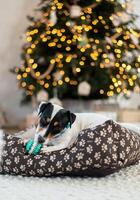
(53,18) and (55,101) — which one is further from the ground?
(53,18)

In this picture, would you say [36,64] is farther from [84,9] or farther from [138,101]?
[138,101]

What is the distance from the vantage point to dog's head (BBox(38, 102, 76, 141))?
4.48ft

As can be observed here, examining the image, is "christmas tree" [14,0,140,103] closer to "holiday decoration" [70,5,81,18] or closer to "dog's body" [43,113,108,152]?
"holiday decoration" [70,5,81,18]

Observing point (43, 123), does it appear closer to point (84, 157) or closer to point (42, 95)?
point (84, 157)

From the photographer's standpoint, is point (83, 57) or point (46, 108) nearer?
point (46, 108)

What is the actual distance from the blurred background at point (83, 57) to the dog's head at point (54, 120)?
2.29m

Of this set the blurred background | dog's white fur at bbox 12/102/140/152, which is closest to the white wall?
the blurred background

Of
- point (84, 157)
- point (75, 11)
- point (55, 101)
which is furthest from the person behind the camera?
point (75, 11)

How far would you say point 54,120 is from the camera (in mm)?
1367

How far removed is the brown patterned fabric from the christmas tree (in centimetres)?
234

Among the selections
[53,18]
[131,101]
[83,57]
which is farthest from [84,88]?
[131,101]

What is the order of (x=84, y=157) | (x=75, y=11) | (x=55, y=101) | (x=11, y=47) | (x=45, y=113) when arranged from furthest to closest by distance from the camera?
1. (x=11, y=47)
2. (x=75, y=11)
3. (x=55, y=101)
4. (x=45, y=113)
5. (x=84, y=157)

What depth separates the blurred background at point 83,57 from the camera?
3732 millimetres

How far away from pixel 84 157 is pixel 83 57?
250cm
